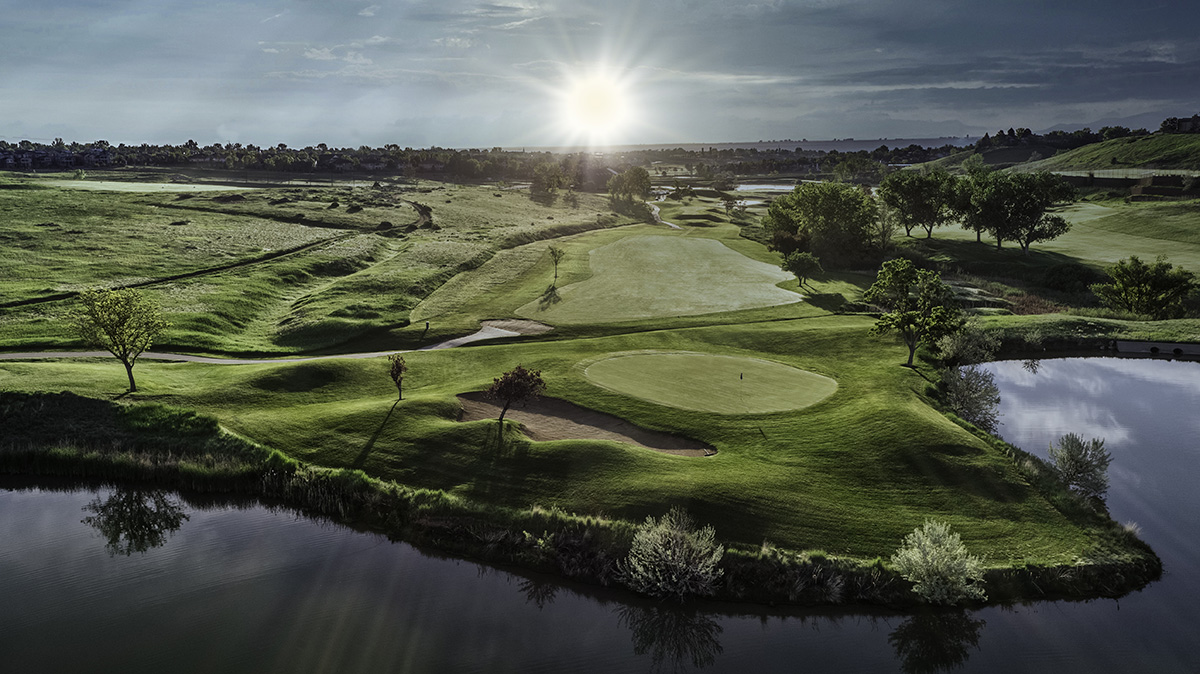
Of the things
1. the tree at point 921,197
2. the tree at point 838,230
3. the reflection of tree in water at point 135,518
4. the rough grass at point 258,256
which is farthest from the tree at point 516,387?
the tree at point 921,197

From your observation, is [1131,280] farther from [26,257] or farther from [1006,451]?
[26,257]

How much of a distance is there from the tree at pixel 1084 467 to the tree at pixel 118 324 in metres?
61.7

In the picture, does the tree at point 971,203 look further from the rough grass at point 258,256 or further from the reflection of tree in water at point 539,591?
the reflection of tree in water at point 539,591

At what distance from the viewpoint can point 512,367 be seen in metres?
55.3

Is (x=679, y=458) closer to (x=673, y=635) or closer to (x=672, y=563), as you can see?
(x=672, y=563)

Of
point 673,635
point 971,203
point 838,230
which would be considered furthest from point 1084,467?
point 971,203

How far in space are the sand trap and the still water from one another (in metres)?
11.7

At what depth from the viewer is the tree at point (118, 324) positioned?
153 feet

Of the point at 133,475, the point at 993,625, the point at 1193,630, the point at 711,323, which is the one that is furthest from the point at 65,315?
the point at 1193,630

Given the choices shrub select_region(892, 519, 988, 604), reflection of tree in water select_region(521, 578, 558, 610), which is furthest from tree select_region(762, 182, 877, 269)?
reflection of tree in water select_region(521, 578, 558, 610)

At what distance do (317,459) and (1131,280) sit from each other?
88.0m

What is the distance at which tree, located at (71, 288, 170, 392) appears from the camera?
4659 centimetres

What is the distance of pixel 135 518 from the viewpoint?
117 ft

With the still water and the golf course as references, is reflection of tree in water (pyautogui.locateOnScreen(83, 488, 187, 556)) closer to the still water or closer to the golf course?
the still water
